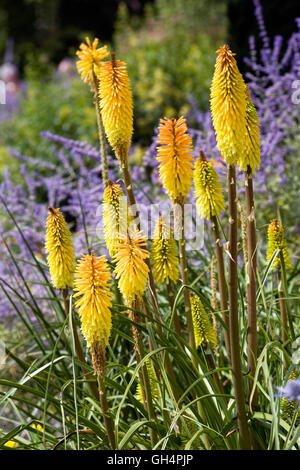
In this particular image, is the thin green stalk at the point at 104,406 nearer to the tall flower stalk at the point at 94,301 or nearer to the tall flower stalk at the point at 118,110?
the tall flower stalk at the point at 94,301

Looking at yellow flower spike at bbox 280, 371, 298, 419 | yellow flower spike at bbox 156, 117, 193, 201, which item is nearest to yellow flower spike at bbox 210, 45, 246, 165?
yellow flower spike at bbox 156, 117, 193, 201

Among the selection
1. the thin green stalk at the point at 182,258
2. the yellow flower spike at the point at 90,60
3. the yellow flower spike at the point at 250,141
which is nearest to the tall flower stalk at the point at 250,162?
the yellow flower spike at the point at 250,141

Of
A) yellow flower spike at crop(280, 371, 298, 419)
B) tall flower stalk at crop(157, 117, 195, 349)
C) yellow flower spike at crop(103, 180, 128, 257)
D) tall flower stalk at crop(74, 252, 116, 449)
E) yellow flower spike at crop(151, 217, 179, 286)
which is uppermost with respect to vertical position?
tall flower stalk at crop(157, 117, 195, 349)

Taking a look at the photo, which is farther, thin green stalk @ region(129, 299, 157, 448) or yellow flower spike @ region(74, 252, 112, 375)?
thin green stalk @ region(129, 299, 157, 448)

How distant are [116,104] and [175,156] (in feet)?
0.83

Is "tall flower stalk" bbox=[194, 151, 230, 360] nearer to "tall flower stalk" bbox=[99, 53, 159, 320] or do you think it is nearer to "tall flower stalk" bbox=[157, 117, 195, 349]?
"tall flower stalk" bbox=[157, 117, 195, 349]

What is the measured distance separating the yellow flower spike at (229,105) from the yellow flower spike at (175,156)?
213mm

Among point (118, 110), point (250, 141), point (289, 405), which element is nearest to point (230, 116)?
point (250, 141)

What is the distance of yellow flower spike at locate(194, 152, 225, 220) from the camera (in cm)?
207

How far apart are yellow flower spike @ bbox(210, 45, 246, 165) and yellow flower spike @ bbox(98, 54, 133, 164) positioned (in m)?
0.33

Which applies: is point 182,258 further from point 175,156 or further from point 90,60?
point 90,60

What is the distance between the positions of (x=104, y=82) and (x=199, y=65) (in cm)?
671

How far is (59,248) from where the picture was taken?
1.89 metres

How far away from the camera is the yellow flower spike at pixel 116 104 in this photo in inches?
72.1
